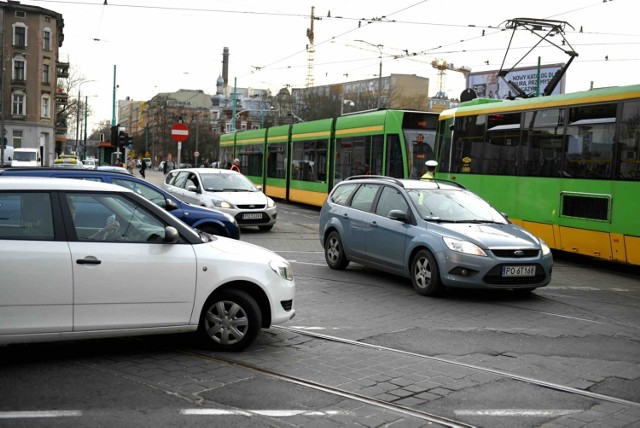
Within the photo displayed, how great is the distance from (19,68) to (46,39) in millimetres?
4408

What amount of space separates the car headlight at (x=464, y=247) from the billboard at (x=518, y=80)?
1934 inches

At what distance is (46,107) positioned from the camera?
78625 mm

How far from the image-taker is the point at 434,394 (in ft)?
18.1

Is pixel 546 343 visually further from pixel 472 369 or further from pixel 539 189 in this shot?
pixel 539 189

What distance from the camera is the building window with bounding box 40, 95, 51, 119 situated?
256ft

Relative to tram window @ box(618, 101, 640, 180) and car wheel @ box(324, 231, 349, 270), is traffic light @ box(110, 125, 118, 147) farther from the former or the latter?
tram window @ box(618, 101, 640, 180)

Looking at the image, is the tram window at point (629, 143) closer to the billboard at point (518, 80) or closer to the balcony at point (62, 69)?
the billboard at point (518, 80)

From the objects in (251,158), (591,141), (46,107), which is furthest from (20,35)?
(591,141)

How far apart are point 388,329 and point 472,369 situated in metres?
1.64

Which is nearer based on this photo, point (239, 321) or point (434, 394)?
point (434, 394)

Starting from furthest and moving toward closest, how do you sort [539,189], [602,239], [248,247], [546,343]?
[539,189] → [602,239] → [546,343] → [248,247]

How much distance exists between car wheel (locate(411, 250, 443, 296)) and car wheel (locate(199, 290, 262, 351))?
3741mm

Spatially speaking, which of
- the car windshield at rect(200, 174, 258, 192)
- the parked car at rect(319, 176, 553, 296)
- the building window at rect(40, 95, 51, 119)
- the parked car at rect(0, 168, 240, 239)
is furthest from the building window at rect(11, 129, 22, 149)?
the parked car at rect(319, 176, 553, 296)

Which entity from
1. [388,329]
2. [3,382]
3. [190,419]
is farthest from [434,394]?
[3,382]
